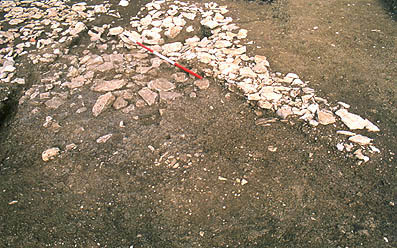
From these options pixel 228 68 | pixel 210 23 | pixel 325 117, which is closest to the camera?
pixel 325 117

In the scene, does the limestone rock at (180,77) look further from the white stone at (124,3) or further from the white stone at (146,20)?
the white stone at (124,3)

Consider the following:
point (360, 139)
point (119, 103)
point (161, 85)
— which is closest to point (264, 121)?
point (360, 139)

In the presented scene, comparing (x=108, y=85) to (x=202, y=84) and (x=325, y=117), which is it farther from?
(x=325, y=117)

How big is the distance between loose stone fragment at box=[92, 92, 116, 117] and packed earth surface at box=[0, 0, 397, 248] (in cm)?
2

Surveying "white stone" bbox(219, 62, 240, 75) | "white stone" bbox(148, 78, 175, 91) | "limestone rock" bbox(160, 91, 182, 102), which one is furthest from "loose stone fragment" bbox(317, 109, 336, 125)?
"white stone" bbox(148, 78, 175, 91)

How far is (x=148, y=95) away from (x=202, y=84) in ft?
2.23

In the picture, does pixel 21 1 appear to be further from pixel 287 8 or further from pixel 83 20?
pixel 287 8

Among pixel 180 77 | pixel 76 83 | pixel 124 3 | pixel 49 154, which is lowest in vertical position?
pixel 49 154

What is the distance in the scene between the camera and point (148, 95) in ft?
12.2

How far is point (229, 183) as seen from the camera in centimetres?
278

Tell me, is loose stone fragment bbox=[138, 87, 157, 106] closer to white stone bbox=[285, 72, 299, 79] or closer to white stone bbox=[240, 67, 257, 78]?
white stone bbox=[240, 67, 257, 78]

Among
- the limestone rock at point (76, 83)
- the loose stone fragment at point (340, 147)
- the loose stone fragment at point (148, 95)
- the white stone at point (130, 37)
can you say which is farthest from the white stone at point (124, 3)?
the loose stone fragment at point (340, 147)

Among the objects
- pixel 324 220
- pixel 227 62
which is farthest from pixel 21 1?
pixel 324 220

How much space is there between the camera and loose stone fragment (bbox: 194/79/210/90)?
12.5ft
